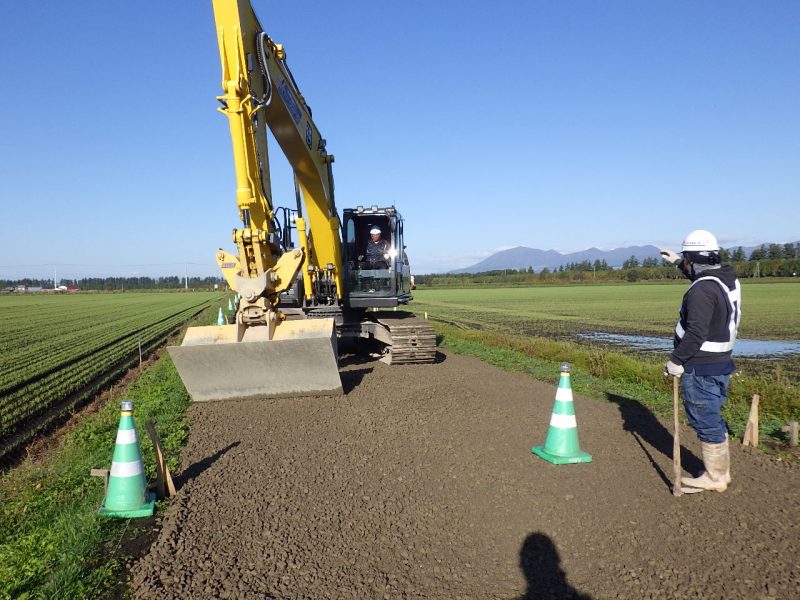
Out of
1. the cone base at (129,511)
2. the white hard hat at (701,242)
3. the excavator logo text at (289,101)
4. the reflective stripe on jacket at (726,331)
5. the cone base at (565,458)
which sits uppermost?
the excavator logo text at (289,101)

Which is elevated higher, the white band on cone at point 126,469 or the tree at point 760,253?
the tree at point 760,253

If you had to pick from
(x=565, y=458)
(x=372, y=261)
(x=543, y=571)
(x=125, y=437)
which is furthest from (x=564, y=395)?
(x=372, y=261)

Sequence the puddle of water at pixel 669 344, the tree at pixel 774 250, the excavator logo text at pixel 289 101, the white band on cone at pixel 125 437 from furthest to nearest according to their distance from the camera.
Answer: the tree at pixel 774 250
the puddle of water at pixel 669 344
the excavator logo text at pixel 289 101
the white band on cone at pixel 125 437

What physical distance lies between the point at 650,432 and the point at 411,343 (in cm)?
578

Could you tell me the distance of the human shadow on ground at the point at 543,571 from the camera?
3.38 m

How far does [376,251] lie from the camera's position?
1303 cm

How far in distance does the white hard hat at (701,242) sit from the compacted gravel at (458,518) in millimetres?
2081

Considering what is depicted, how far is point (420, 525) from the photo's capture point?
4316mm

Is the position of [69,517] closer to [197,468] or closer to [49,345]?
[197,468]

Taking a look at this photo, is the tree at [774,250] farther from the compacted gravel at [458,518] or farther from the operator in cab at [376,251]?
the compacted gravel at [458,518]

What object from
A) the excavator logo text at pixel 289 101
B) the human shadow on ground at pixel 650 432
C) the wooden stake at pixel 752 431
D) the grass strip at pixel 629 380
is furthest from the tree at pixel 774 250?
the wooden stake at pixel 752 431

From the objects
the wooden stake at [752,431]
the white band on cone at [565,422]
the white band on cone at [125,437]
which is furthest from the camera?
the wooden stake at [752,431]

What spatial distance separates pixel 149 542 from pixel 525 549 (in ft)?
8.71

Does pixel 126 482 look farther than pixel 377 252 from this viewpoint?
No
